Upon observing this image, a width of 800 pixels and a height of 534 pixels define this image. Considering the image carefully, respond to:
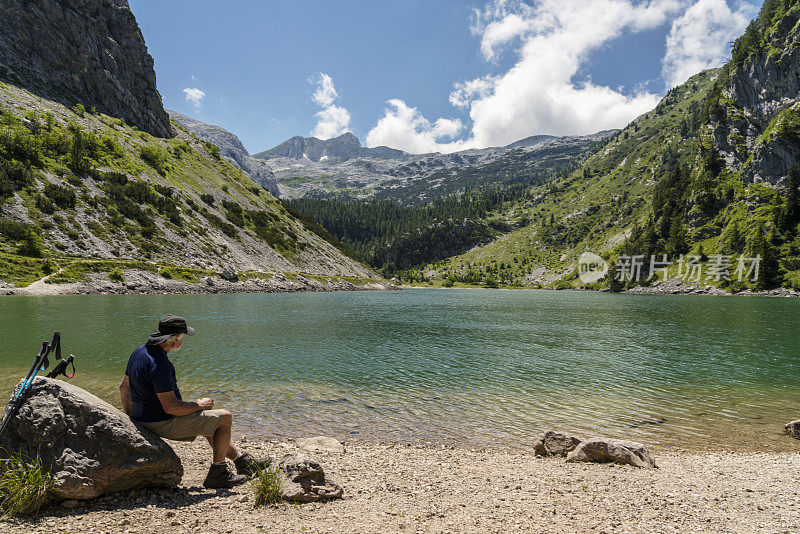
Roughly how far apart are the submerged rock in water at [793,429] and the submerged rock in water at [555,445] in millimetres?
11206

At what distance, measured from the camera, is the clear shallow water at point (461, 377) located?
689 inches

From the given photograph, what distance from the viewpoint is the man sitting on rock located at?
864 cm

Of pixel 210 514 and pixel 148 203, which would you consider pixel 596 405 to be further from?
pixel 148 203

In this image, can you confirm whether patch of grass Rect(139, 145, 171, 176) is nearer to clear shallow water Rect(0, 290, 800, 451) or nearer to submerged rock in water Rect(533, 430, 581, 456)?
clear shallow water Rect(0, 290, 800, 451)

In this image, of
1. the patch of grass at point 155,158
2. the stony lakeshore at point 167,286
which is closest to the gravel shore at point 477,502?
the stony lakeshore at point 167,286

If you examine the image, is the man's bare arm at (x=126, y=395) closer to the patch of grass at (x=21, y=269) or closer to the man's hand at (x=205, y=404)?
the man's hand at (x=205, y=404)

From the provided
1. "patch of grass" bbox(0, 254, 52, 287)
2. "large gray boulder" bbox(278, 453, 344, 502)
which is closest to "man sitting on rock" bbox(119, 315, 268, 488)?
"large gray boulder" bbox(278, 453, 344, 502)

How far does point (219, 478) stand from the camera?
9508 mm

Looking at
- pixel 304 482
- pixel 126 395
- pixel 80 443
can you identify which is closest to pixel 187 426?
pixel 126 395

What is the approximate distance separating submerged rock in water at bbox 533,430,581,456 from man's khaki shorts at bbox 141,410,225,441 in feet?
38.1

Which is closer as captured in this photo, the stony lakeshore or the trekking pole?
the trekking pole

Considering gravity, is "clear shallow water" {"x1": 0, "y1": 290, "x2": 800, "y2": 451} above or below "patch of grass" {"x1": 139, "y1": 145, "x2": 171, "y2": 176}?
below

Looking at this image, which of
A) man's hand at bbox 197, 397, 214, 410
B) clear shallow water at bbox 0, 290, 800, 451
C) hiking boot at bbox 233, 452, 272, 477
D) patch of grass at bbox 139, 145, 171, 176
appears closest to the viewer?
man's hand at bbox 197, 397, 214, 410

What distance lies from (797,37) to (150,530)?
251 metres
